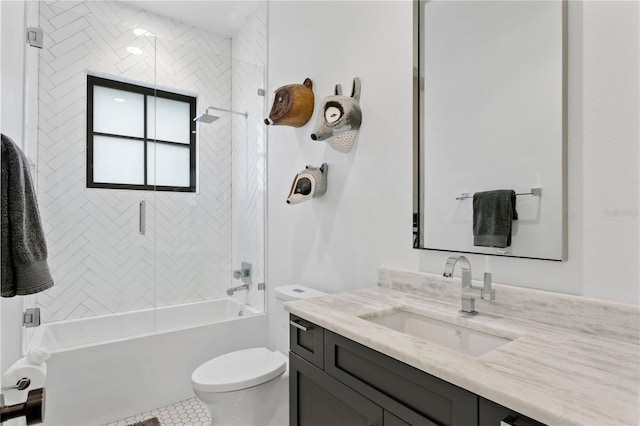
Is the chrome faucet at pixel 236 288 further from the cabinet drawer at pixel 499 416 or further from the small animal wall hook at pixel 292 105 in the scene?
the cabinet drawer at pixel 499 416

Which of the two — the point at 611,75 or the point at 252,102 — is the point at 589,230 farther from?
the point at 252,102

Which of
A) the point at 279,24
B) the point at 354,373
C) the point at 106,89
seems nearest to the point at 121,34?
the point at 106,89

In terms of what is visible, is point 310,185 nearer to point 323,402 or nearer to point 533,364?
point 323,402

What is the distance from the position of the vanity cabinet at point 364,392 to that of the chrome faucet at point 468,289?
42 cm

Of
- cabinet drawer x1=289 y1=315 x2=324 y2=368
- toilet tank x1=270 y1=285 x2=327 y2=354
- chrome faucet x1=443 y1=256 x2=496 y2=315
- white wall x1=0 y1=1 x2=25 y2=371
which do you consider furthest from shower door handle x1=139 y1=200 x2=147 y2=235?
chrome faucet x1=443 y1=256 x2=496 y2=315

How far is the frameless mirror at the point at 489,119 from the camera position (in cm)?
112

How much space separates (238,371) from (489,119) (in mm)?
1647

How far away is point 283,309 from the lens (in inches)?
87.7

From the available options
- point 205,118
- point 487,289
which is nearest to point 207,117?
point 205,118

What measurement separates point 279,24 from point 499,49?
1.83m

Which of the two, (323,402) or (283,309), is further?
(283,309)

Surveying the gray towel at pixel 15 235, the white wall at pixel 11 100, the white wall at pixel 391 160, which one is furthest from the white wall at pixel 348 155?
the white wall at pixel 11 100

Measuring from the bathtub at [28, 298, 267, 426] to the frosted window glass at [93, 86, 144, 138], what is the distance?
139 centimetres

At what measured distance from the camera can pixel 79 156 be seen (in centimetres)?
252
